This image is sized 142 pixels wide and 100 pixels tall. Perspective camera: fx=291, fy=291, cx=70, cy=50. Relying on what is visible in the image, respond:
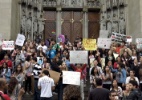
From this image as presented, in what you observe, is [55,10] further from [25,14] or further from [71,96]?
[71,96]

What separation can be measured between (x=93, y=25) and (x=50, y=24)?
11.0 feet

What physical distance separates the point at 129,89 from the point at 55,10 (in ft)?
54.3

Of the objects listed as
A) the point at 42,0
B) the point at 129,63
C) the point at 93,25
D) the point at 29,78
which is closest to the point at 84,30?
the point at 93,25

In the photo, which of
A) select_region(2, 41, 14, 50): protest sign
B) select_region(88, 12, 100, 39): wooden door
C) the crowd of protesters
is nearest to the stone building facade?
select_region(88, 12, 100, 39): wooden door

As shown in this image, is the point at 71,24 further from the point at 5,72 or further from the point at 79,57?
the point at 5,72

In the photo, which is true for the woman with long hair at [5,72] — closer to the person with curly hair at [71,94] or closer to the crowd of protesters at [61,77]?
the crowd of protesters at [61,77]

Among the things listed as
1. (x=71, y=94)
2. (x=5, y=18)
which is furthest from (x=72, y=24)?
(x=71, y=94)

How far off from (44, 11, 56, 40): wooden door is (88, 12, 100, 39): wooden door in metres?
2.76

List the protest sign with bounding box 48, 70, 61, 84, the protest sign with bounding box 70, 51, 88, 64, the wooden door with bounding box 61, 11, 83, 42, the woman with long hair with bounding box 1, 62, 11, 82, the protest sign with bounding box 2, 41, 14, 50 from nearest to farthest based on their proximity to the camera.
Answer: the protest sign with bounding box 48, 70, 61, 84
the woman with long hair with bounding box 1, 62, 11, 82
the protest sign with bounding box 70, 51, 88, 64
the protest sign with bounding box 2, 41, 14, 50
the wooden door with bounding box 61, 11, 83, 42

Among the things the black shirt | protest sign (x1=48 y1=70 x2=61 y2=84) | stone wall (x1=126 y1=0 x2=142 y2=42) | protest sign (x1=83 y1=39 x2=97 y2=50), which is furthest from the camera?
stone wall (x1=126 y1=0 x2=142 y2=42)

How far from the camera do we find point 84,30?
74.1ft

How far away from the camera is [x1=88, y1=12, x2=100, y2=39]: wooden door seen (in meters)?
22.7

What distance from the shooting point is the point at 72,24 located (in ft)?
75.5

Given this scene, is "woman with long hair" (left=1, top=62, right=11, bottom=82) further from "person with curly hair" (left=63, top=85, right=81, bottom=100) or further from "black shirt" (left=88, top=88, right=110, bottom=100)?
"person with curly hair" (left=63, top=85, right=81, bottom=100)
